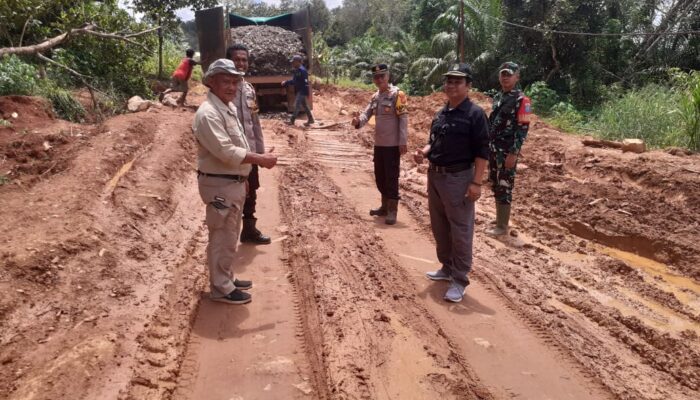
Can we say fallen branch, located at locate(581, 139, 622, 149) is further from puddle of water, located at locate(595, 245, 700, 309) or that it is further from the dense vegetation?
puddle of water, located at locate(595, 245, 700, 309)

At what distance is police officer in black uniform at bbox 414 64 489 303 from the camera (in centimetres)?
376

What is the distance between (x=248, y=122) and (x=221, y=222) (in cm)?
138

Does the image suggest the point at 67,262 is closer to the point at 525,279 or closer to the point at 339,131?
the point at 525,279

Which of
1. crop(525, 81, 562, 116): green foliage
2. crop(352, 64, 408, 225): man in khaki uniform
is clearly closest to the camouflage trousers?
crop(352, 64, 408, 225): man in khaki uniform

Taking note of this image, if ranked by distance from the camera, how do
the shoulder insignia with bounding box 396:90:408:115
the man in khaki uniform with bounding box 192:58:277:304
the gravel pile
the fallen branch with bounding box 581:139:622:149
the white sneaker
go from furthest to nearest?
the gravel pile → the fallen branch with bounding box 581:139:622:149 → the shoulder insignia with bounding box 396:90:408:115 → the white sneaker → the man in khaki uniform with bounding box 192:58:277:304

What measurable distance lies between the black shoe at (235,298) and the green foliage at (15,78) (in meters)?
6.51

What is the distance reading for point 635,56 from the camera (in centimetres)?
1481

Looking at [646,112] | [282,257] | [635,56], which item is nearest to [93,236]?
[282,257]

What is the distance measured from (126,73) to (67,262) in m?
8.20

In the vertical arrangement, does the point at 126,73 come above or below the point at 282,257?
above

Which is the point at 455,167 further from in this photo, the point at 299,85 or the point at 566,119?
the point at 566,119

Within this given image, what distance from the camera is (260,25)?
14.3m

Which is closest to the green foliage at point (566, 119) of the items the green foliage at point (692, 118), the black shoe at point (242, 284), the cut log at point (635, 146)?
the green foliage at point (692, 118)

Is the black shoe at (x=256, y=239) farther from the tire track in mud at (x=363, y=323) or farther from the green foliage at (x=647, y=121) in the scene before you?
the green foliage at (x=647, y=121)
